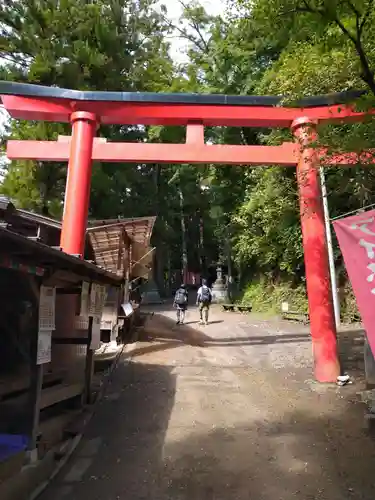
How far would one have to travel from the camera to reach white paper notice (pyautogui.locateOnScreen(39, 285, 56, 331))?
4.66 metres

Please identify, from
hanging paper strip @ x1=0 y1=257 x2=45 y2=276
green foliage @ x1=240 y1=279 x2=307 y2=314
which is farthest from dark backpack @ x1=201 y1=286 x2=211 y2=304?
hanging paper strip @ x1=0 y1=257 x2=45 y2=276

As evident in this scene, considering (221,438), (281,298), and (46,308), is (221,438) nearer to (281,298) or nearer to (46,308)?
(46,308)

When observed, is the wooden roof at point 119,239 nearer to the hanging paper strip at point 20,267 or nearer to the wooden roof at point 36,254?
the wooden roof at point 36,254

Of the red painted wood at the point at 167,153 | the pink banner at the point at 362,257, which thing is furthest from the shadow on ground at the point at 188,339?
Result: the pink banner at the point at 362,257

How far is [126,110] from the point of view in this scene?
8789mm

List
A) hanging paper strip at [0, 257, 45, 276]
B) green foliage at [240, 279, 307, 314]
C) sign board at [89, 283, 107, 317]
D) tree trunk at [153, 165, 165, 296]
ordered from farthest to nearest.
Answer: tree trunk at [153, 165, 165, 296] < green foliage at [240, 279, 307, 314] < sign board at [89, 283, 107, 317] < hanging paper strip at [0, 257, 45, 276]

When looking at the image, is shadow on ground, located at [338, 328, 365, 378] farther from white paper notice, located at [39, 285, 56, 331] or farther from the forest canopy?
white paper notice, located at [39, 285, 56, 331]

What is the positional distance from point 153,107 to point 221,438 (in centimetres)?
644

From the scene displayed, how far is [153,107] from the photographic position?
8812 mm

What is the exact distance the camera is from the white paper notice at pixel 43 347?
4.55 meters

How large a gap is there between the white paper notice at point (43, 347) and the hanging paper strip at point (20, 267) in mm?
710

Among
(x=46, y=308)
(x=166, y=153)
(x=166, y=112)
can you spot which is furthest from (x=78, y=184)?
(x=46, y=308)

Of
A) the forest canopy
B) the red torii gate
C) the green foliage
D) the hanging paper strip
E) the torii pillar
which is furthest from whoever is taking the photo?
the green foliage

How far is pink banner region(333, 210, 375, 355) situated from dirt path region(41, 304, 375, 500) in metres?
1.78
